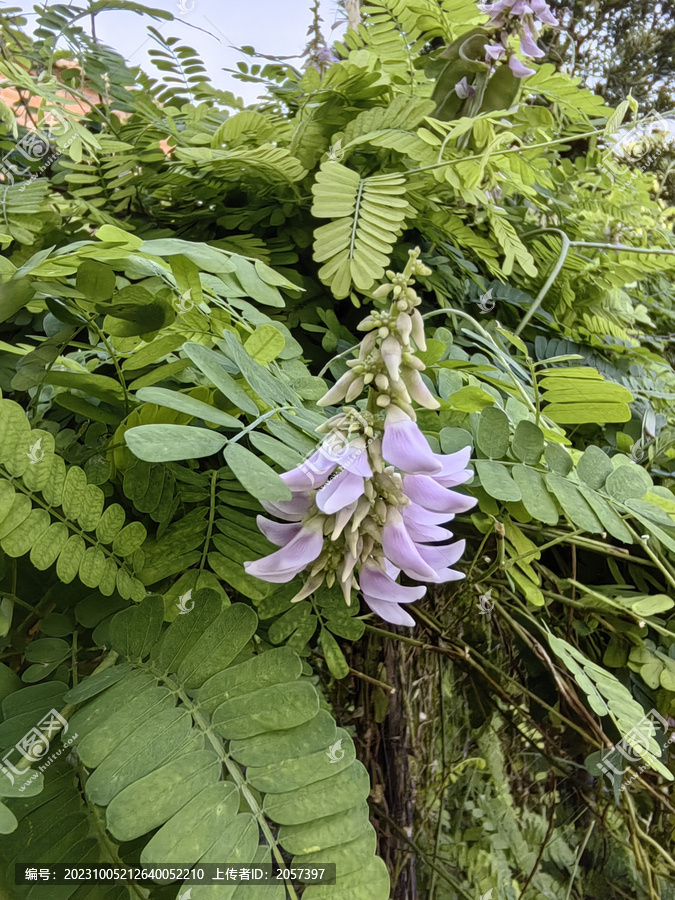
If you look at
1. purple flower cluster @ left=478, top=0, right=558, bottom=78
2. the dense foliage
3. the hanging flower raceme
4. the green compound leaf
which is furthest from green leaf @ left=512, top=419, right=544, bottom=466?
purple flower cluster @ left=478, top=0, right=558, bottom=78

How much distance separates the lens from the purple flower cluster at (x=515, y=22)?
543 mm

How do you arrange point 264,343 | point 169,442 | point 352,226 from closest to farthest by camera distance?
point 169,442 < point 264,343 < point 352,226

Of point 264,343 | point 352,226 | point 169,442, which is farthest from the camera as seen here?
point 352,226

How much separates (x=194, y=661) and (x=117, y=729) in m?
0.05

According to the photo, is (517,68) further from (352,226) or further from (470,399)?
(470,399)

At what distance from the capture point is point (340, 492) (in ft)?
0.92

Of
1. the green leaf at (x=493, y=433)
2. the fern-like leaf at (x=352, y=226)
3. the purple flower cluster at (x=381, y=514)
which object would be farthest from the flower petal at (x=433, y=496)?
the fern-like leaf at (x=352, y=226)

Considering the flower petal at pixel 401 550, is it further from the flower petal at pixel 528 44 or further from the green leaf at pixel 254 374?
the flower petal at pixel 528 44

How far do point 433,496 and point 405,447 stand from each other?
0.12ft

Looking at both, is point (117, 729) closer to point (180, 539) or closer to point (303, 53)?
point (180, 539)

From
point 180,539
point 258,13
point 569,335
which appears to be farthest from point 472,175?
point 258,13

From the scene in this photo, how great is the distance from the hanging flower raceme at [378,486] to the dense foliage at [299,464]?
20 millimetres

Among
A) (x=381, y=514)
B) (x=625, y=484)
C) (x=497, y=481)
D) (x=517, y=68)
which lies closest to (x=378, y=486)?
(x=381, y=514)

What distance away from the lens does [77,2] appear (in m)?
0.70
